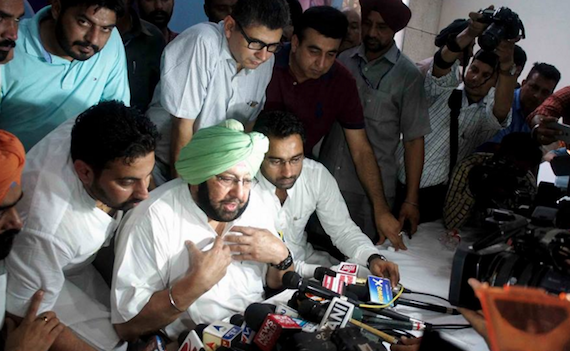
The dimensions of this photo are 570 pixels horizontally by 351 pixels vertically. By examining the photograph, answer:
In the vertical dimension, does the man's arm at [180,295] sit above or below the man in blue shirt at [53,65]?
below

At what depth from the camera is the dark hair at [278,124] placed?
213cm

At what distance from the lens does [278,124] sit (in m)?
2.14

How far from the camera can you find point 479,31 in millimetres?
2385

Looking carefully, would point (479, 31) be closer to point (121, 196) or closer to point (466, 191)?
point (466, 191)

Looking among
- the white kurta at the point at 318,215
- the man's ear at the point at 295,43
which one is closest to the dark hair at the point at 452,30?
the man's ear at the point at 295,43

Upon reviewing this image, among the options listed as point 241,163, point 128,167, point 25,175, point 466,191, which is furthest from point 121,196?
point 466,191

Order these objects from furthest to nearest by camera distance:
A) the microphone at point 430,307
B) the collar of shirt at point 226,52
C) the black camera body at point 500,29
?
the black camera body at point 500,29
the collar of shirt at point 226,52
the microphone at point 430,307

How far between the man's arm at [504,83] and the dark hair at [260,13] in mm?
995

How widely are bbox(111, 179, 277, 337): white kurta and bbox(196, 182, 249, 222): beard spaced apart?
2cm

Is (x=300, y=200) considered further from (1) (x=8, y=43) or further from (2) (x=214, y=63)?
(1) (x=8, y=43)

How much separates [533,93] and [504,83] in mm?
906

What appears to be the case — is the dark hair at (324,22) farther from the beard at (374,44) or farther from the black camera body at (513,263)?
the black camera body at (513,263)

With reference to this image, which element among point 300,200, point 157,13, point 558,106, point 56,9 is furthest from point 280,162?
point 558,106

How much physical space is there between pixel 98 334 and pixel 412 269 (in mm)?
1252
